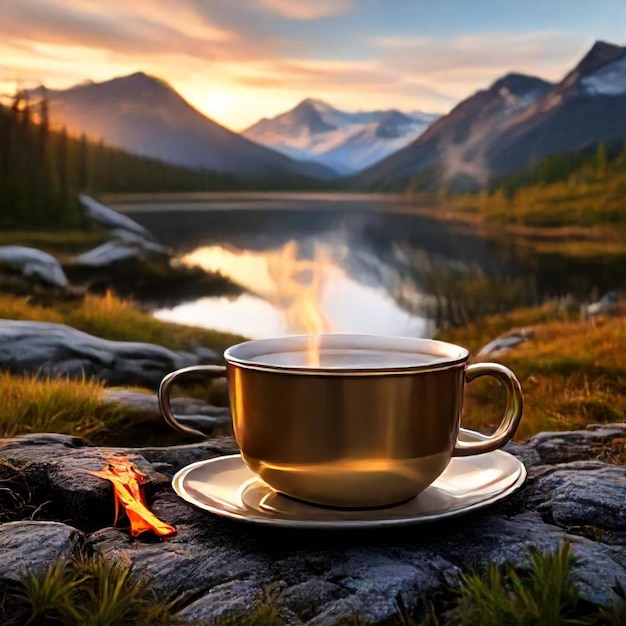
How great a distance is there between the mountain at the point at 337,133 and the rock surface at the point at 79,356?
36cm

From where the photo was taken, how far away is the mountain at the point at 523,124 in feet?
3.82

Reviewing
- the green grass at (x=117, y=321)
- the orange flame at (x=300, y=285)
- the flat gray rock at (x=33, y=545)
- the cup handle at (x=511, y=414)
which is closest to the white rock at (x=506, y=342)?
the orange flame at (x=300, y=285)

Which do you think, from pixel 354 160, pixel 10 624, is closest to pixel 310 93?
pixel 354 160

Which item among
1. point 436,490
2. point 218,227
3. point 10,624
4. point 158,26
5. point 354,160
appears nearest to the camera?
point 10,624

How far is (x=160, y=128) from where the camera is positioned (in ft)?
4.01

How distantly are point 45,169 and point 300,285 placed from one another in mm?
376

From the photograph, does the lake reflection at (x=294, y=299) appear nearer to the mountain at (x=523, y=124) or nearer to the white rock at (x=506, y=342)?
the white rock at (x=506, y=342)

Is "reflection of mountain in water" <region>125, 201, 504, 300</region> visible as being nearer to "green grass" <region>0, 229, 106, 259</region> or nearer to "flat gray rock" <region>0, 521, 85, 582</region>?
"green grass" <region>0, 229, 106, 259</region>

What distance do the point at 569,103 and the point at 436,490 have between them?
0.87m

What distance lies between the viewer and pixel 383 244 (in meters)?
1.21

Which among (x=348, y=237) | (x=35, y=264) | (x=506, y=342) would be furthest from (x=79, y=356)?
(x=506, y=342)

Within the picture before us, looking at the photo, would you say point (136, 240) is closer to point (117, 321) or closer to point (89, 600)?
point (117, 321)

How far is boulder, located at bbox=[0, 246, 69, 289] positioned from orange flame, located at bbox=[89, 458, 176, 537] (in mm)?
653

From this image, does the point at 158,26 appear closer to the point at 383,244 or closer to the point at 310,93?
the point at 310,93
